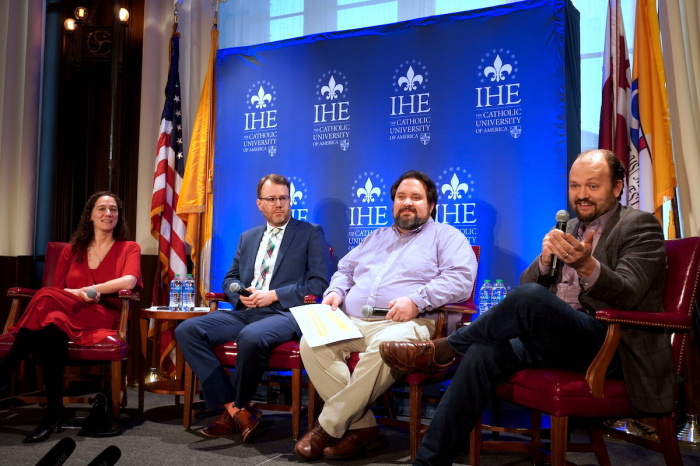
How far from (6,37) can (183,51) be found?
129cm

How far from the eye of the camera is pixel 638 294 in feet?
7.72

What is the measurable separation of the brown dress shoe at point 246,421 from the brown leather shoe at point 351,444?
1.58 ft

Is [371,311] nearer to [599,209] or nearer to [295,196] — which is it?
[599,209]

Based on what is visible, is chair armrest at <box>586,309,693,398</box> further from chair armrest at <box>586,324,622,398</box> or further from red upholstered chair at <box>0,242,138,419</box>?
red upholstered chair at <box>0,242,138,419</box>

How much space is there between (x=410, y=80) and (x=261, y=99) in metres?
1.19

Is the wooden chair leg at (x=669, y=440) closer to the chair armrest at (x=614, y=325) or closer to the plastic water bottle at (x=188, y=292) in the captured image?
the chair armrest at (x=614, y=325)

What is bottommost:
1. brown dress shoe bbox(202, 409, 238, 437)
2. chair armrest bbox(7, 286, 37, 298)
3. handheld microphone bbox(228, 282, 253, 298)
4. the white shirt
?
brown dress shoe bbox(202, 409, 238, 437)

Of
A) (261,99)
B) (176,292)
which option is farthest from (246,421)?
(261,99)

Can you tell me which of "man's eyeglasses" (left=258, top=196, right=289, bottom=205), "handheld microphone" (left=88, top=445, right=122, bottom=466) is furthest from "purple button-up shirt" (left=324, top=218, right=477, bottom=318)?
"handheld microphone" (left=88, top=445, right=122, bottom=466)

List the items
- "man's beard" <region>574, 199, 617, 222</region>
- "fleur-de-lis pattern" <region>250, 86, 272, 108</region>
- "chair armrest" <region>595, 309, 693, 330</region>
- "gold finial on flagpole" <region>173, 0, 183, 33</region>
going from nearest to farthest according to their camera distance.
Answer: "chair armrest" <region>595, 309, 693, 330</region> < "man's beard" <region>574, 199, 617, 222</region> < "fleur-de-lis pattern" <region>250, 86, 272, 108</region> < "gold finial on flagpole" <region>173, 0, 183, 33</region>

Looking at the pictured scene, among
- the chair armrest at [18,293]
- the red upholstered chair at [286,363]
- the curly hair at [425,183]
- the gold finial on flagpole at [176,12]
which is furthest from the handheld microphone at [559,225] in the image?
the gold finial on flagpole at [176,12]

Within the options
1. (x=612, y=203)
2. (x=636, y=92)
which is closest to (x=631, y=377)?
(x=612, y=203)

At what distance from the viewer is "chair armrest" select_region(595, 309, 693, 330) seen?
2225mm

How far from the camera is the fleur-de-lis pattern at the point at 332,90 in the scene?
4520mm
